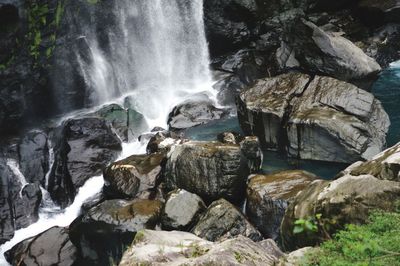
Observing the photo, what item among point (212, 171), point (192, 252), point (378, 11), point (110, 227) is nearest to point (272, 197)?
point (212, 171)

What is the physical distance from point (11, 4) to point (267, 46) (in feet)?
45.5

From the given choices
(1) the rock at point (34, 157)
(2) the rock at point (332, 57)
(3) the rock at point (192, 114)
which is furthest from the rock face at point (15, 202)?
(2) the rock at point (332, 57)

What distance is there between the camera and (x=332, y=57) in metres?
17.2

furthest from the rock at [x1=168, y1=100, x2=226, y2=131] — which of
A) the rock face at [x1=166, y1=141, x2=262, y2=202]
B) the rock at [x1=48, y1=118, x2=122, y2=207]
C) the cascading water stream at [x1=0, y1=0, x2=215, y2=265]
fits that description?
the rock face at [x1=166, y1=141, x2=262, y2=202]

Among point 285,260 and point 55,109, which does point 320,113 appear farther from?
point 55,109

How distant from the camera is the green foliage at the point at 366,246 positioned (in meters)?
5.02

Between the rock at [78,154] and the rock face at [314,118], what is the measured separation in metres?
5.50

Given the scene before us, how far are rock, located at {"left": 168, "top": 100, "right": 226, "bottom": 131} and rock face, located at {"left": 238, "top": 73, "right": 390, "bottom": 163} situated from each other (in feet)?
9.40

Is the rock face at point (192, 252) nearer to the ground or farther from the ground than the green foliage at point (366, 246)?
farther from the ground

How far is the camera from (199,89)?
2289cm

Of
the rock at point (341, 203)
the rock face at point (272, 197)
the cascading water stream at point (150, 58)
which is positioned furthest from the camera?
the cascading water stream at point (150, 58)

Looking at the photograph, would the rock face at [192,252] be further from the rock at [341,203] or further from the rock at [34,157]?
the rock at [34,157]

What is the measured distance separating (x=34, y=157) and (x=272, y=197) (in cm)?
1025

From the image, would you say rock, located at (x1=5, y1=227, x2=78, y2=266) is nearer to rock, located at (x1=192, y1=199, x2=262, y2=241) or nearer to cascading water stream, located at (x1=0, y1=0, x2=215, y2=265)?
rock, located at (x1=192, y1=199, x2=262, y2=241)
